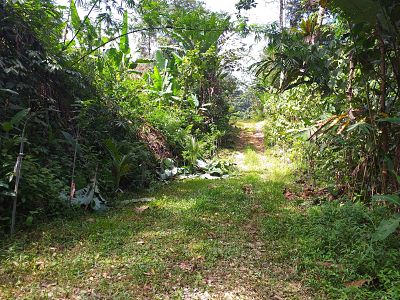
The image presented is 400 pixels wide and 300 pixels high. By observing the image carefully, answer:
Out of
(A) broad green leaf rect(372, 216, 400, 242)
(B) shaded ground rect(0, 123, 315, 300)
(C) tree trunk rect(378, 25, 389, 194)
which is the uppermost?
(C) tree trunk rect(378, 25, 389, 194)

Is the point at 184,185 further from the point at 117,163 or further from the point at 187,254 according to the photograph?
the point at 187,254

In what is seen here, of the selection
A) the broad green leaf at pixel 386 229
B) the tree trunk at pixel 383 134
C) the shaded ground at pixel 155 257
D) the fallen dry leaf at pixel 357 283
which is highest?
the tree trunk at pixel 383 134

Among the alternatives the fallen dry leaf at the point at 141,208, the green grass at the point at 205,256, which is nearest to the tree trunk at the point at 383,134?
the green grass at the point at 205,256

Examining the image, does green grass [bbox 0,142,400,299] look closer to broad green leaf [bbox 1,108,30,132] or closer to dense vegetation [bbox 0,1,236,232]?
dense vegetation [bbox 0,1,236,232]

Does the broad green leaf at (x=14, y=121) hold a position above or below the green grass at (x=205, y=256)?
above

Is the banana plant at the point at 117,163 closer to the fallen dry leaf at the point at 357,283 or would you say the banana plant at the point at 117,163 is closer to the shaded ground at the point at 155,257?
the shaded ground at the point at 155,257

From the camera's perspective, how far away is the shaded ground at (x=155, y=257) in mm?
2541

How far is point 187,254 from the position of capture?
3182mm

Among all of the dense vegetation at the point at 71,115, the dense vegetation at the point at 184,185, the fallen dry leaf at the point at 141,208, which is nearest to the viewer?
the dense vegetation at the point at 184,185

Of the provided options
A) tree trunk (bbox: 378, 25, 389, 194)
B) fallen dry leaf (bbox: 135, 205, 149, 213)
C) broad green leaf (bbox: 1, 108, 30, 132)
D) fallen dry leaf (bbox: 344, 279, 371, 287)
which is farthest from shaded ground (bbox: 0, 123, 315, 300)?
tree trunk (bbox: 378, 25, 389, 194)

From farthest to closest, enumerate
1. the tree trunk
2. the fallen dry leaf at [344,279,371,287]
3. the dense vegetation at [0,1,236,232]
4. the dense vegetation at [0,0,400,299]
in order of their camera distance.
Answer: the dense vegetation at [0,1,236,232], the tree trunk, the dense vegetation at [0,0,400,299], the fallen dry leaf at [344,279,371,287]

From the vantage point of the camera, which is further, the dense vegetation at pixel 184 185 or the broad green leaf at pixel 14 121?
the broad green leaf at pixel 14 121

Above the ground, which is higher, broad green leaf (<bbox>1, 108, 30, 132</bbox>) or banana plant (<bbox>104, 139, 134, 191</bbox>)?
broad green leaf (<bbox>1, 108, 30, 132</bbox>)

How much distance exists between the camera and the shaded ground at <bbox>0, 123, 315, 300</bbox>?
8.34ft
